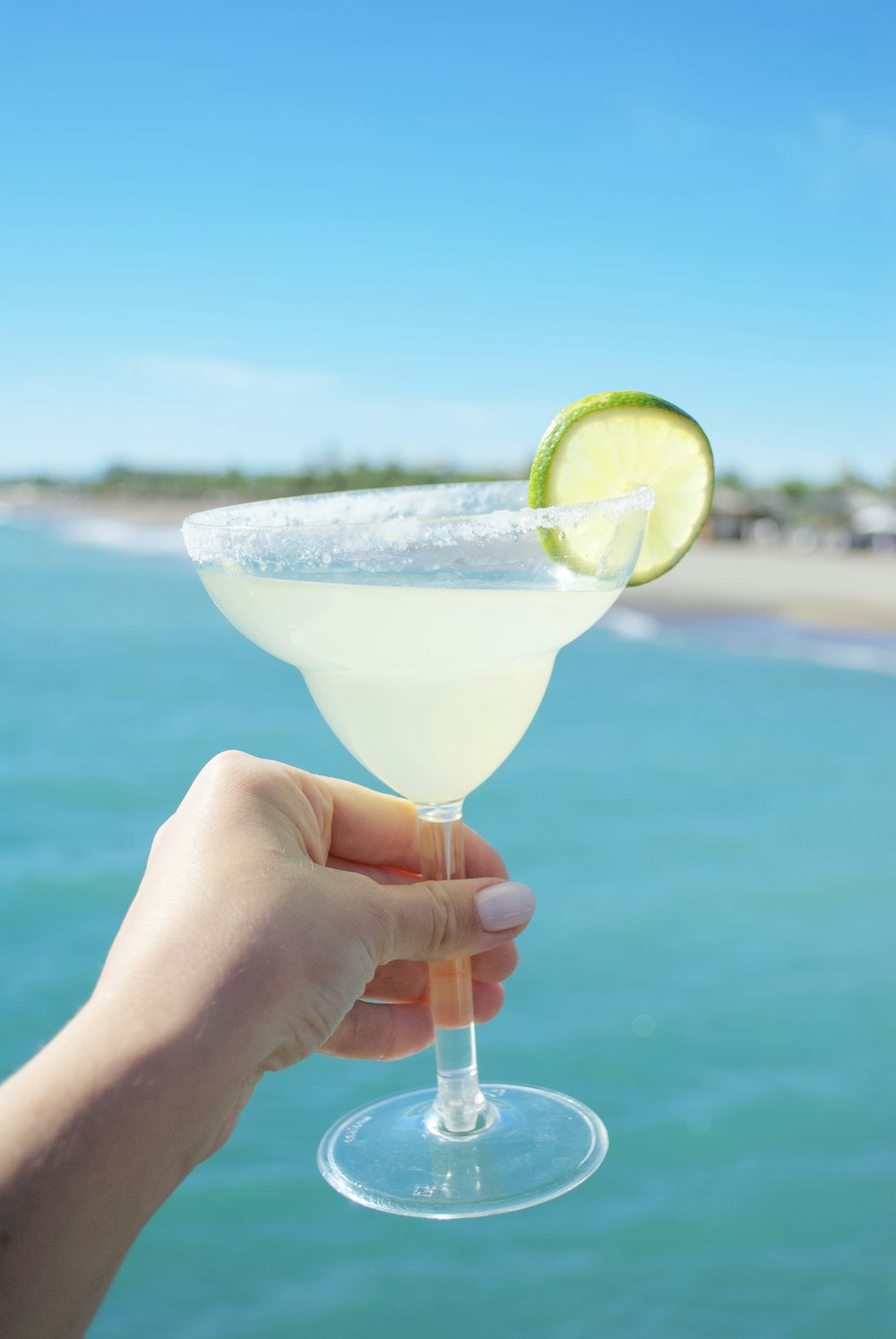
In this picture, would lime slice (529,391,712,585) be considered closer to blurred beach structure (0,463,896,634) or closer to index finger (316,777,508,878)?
index finger (316,777,508,878)

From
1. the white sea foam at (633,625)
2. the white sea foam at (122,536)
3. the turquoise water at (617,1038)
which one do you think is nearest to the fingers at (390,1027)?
the turquoise water at (617,1038)

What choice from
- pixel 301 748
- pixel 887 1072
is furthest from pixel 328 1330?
pixel 301 748

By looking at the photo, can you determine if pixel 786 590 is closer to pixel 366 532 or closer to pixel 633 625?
pixel 633 625

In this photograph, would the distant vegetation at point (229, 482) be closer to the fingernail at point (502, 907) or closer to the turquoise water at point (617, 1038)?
the turquoise water at point (617, 1038)

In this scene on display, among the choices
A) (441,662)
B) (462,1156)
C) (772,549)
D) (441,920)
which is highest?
(441,662)

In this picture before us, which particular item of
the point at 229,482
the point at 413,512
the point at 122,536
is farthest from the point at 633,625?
the point at 229,482

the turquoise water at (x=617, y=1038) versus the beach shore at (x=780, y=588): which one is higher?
the turquoise water at (x=617, y=1038)

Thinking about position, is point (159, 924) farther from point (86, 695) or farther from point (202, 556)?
point (86, 695)
